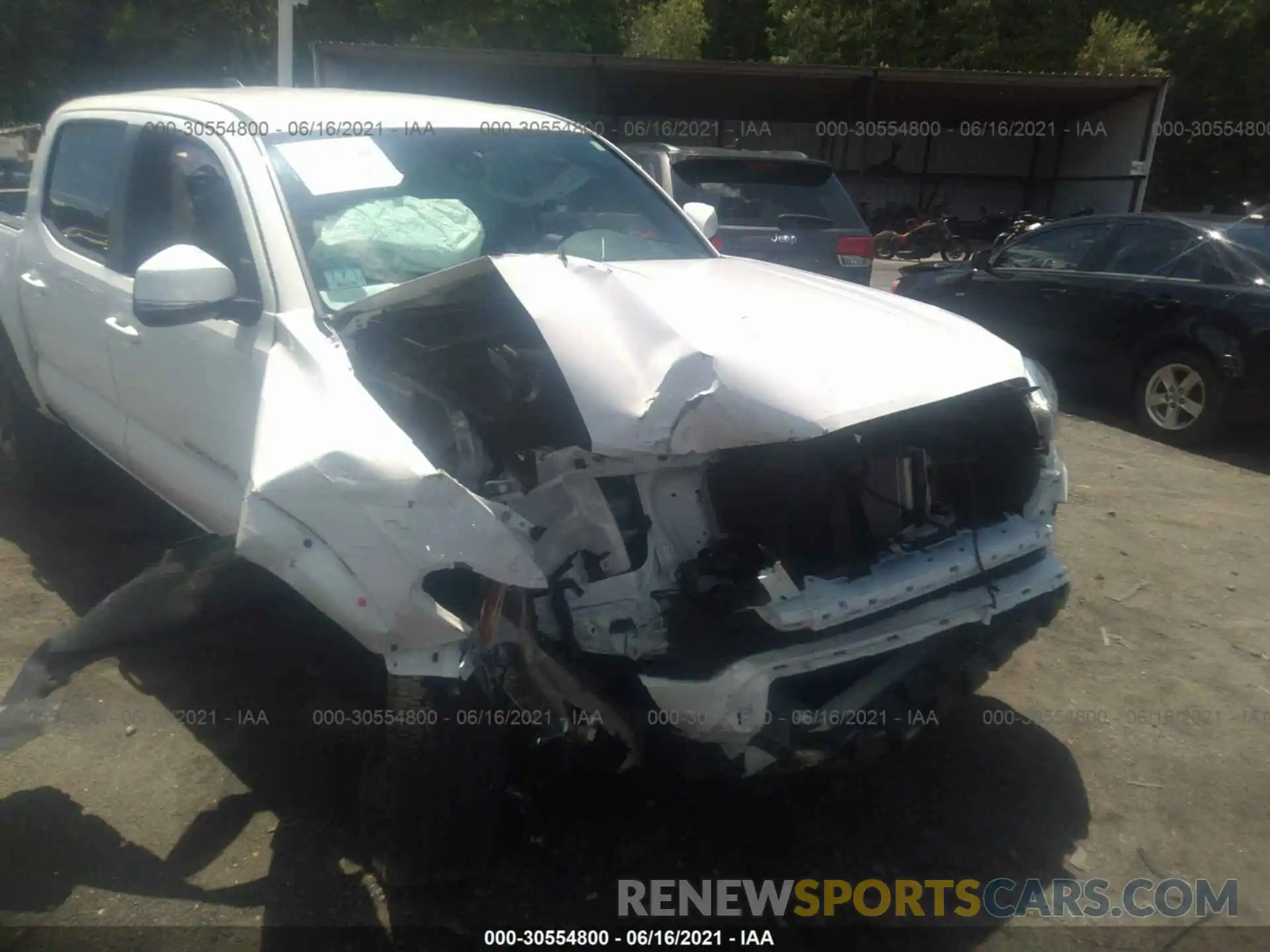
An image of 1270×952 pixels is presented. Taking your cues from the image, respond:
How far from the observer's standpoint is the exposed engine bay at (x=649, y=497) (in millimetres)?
2254

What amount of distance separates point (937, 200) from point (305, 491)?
23.1 meters

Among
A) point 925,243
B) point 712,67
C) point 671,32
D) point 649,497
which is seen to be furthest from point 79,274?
point 671,32

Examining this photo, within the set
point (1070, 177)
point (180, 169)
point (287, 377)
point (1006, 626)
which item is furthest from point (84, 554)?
point (1070, 177)

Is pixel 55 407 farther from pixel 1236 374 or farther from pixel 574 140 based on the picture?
pixel 1236 374

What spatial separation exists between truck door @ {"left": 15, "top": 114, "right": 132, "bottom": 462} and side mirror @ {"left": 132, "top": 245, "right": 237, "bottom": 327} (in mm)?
837

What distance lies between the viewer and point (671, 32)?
23234 millimetres

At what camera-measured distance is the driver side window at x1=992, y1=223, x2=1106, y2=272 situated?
Answer: 285 inches

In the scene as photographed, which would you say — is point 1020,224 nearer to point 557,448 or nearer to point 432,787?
point 557,448

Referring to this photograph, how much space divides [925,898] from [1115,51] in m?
24.6

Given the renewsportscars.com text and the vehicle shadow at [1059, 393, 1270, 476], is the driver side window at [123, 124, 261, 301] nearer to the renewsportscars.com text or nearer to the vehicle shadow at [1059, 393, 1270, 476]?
the renewsportscars.com text

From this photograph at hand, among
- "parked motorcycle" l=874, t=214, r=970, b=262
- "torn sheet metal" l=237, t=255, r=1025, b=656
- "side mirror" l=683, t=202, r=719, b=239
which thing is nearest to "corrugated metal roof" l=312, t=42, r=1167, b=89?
"parked motorcycle" l=874, t=214, r=970, b=262

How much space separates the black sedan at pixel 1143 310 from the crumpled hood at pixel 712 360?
13.9 ft

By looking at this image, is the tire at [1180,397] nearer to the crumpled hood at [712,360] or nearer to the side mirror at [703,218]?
the side mirror at [703,218]

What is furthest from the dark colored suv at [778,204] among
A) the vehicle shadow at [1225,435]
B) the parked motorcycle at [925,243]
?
the parked motorcycle at [925,243]
